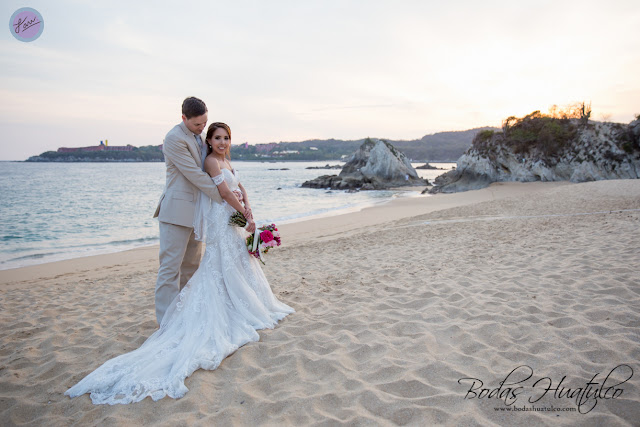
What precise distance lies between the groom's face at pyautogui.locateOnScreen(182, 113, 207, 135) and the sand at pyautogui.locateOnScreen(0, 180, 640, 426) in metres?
2.17

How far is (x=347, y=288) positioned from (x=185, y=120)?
3019 millimetres

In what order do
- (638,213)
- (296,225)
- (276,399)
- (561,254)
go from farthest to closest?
(296,225), (638,213), (561,254), (276,399)

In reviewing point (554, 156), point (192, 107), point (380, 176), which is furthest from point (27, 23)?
point (380, 176)

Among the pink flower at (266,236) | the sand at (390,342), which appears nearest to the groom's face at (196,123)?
the pink flower at (266,236)

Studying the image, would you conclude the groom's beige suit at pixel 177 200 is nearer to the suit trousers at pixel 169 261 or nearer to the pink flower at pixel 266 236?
the suit trousers at pixel 169 261

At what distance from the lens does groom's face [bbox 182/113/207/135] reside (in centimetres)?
354

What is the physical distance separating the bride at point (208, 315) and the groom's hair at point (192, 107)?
0.69ft

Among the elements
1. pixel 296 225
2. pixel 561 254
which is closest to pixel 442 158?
pixel 296 225

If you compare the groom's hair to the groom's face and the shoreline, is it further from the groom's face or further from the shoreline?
the shoreline

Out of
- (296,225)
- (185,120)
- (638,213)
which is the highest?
(185,120)

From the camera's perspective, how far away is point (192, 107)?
3.49m

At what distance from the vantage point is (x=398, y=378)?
2676 millimetres

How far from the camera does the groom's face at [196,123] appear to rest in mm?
3541

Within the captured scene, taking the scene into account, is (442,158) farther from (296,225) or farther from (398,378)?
(398,378)
